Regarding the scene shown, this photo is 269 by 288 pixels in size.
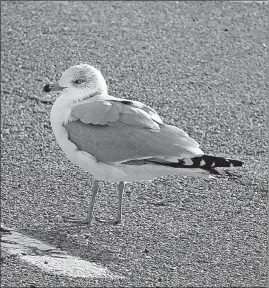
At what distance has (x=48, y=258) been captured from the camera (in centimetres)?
559

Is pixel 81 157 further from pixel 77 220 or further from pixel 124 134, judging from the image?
pixel 77 220

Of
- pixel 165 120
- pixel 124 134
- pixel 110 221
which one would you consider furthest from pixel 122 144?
pixel 165 120

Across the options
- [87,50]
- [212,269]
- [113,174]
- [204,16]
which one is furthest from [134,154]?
[204,16]

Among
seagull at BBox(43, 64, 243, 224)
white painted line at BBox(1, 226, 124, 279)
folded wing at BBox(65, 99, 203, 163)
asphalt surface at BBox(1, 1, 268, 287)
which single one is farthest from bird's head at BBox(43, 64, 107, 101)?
white painted line at BBox(1, 226, 124, 279)

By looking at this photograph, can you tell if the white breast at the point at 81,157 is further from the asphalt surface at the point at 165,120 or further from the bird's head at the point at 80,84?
the asphalt surface at the point at 165,120

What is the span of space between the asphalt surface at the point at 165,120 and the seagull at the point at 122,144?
1.12 ft

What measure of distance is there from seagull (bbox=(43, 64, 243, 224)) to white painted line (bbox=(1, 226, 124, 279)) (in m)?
0.44

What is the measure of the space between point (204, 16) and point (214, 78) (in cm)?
163

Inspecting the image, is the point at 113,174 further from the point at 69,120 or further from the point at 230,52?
the point at 230,52

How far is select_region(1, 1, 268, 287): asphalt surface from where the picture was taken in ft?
18.6

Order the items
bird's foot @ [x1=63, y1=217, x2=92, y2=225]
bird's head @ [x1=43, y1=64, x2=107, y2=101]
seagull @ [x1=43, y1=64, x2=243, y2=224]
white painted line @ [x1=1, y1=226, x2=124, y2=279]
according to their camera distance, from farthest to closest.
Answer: bird's head @ [x1=43, y1=64, x2=107, y2=101] < bird's foot @ [x1=63, y1=217, x2=92, y2=225] < seagull @ [x1=43, y1=64, x2=243, y2=224] < white painted line @ [x1=1, y1=226, x2=124, y2=279]

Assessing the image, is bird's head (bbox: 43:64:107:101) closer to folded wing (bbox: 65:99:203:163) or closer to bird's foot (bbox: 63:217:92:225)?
folded wing (bbox: 65:99:203:163)

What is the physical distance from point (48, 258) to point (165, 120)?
2.66m

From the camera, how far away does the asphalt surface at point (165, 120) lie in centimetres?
567
